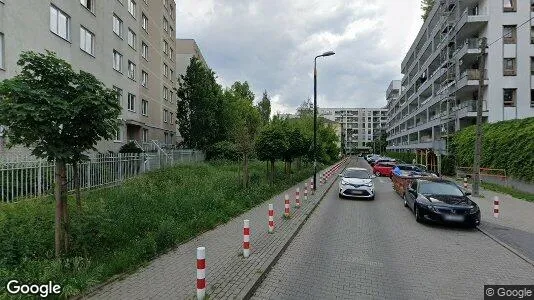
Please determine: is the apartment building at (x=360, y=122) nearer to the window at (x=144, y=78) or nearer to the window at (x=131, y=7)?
the window at (x=144, y=78)

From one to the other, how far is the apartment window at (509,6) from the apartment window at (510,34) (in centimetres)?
158

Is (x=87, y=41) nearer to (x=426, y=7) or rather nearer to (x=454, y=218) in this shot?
(x=454, y=218)

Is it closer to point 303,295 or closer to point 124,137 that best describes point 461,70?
point 124,137

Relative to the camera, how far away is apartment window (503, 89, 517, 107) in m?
Result: 32.5

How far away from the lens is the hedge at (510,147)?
1908 centimetres

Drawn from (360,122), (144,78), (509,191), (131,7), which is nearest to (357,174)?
(509,191)

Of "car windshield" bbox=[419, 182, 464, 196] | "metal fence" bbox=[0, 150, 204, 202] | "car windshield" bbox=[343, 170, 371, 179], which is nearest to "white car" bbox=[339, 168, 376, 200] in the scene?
"car windshield" bbox=[343, 170, 371, 179]

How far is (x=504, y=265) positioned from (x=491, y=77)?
3130cm

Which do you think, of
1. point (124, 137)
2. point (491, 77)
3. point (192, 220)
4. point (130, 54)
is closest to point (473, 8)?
point (491, 77)

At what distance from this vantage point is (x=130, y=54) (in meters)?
29.0

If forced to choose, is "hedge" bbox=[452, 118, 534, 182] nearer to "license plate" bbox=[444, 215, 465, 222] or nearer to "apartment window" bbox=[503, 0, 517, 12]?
"license plate" bbox=[444, 215, 465, 222]

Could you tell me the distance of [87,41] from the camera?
21.7 m

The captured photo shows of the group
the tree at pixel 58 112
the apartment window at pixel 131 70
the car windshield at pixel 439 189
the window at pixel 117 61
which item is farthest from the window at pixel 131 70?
the tree at pixel 58 112

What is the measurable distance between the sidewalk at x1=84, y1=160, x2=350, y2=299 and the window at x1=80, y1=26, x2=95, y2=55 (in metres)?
17.1
